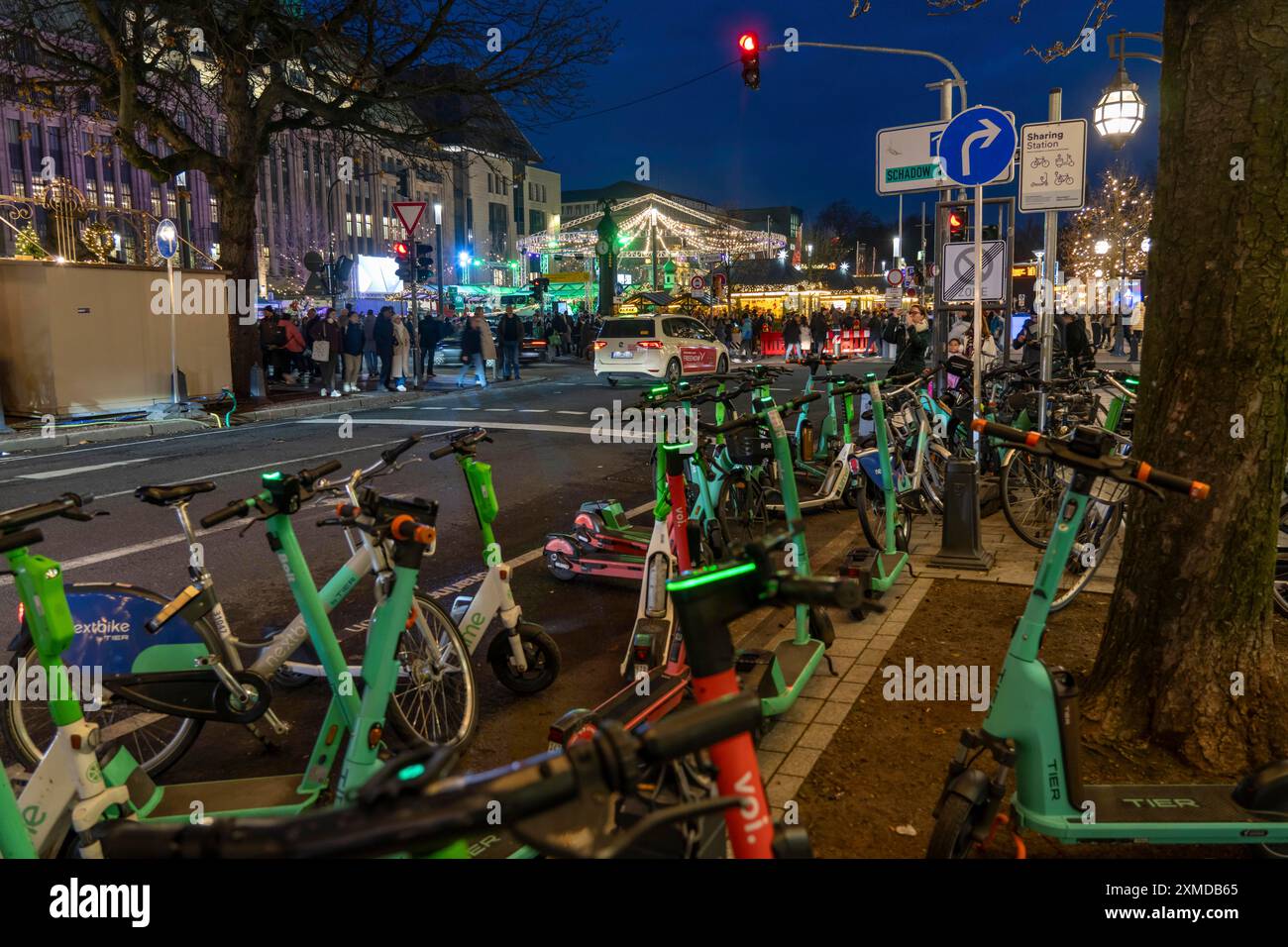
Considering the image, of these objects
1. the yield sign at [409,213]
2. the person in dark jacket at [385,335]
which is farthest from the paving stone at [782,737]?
the person in dark jacket at [385,335]

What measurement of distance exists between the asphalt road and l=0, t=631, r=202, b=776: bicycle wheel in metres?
0.14

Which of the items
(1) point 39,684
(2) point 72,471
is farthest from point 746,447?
(2) point 72,471

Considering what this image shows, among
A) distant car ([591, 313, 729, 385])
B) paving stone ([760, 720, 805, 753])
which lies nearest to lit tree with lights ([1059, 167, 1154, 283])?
distant car ([591, 313, 729, 385])

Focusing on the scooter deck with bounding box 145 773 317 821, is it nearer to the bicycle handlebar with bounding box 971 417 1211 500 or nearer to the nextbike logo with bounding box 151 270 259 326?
the bicycle handlebar with bounding box 971 417 1211 500

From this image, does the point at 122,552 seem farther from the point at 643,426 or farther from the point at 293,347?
the point at 293,347

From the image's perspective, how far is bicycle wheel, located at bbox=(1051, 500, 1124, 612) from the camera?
603 centimetres

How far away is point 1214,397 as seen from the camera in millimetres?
3645

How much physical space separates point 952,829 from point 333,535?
6310 millimetres

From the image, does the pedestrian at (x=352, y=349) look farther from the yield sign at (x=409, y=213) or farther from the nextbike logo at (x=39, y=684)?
the nextbike logo at (x=39, y=684)

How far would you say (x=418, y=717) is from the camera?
166 inches
